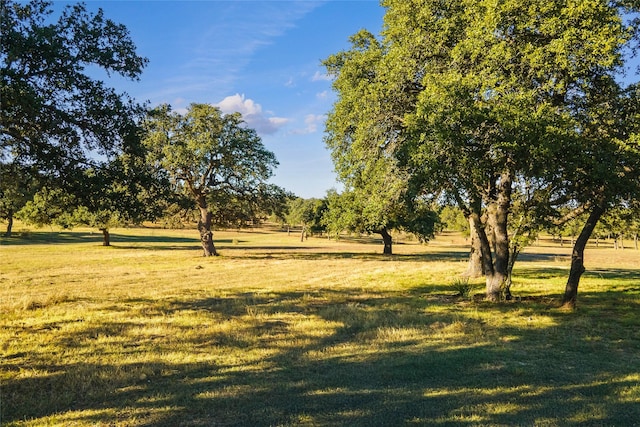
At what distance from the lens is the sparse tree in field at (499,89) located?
1261 cm

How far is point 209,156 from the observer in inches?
1563

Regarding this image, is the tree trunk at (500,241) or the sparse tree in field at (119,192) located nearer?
the sparse tree in field at (119,192)

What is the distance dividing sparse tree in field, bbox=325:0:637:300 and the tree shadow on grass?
191 inches

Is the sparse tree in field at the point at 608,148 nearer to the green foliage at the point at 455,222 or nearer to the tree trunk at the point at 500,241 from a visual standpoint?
the tree trunk at the point at 500,241

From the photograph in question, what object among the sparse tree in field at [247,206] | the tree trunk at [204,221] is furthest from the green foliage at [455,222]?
the tree trunk at [204,221]

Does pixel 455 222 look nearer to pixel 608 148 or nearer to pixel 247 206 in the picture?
pixel 247 206

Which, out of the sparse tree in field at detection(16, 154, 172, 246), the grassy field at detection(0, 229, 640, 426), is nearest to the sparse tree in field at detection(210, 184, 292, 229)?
the grassy field at detection(0, 229, 640, 426)

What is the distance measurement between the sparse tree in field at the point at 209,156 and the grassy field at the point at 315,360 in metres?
21.9

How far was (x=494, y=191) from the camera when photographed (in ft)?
55.9

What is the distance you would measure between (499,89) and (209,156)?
1215 inches

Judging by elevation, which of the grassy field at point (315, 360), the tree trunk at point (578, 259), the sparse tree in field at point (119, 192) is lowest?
the grassy field at point (315, 360)

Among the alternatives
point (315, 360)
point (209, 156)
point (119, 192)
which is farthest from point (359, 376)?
point (209, 156)

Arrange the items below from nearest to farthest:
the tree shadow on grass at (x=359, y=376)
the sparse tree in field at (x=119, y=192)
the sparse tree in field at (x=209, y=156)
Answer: the tree shadow on grass at (x=359, y=376), the sparse tree in field at (x=119, y=192), the sparse tree in field at (x=209, y=156)

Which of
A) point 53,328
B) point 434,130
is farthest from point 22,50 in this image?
point 434,130
